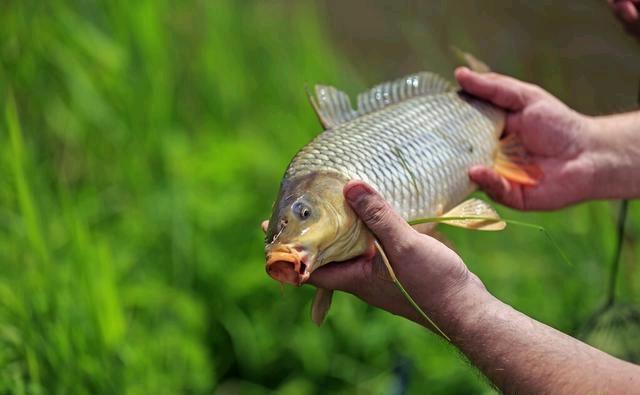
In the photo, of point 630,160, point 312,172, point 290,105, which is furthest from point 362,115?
point 290,105

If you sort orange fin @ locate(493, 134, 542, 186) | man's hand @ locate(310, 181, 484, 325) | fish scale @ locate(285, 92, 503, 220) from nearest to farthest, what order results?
man's hand @ locate(310, 181, 484, 325), fish scale @ locate(285, 92, 503, 220), orange fin @ locate(493, 134, 542, 186)

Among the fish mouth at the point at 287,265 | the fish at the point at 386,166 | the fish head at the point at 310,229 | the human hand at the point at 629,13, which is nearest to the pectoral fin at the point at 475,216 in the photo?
the fish at the point at 386,166

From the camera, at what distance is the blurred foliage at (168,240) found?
2.51m

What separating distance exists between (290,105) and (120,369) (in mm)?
1673

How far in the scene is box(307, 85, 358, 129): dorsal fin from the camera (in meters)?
2.16

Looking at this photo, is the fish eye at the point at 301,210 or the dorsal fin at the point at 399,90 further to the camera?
the dorsal fin at the point at 399,90

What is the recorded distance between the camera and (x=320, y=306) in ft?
6.35

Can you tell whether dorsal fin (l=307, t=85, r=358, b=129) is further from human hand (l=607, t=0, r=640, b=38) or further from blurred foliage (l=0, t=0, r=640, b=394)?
human hand (l=607, t=0, r=640, b=38)

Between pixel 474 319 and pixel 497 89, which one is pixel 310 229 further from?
pixel 497 89

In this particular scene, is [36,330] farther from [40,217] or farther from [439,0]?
[439,0]

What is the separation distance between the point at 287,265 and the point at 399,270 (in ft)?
0.88

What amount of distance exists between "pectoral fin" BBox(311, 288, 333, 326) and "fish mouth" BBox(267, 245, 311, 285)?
0.24 metres

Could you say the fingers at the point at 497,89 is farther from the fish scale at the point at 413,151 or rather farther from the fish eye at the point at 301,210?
the fish eye at the point at 301,210

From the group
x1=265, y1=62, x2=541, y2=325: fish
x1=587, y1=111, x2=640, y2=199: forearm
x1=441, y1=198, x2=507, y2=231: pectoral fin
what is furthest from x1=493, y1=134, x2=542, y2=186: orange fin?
x1=441, y1=198, x2=507, y2=231: pectoral fin
